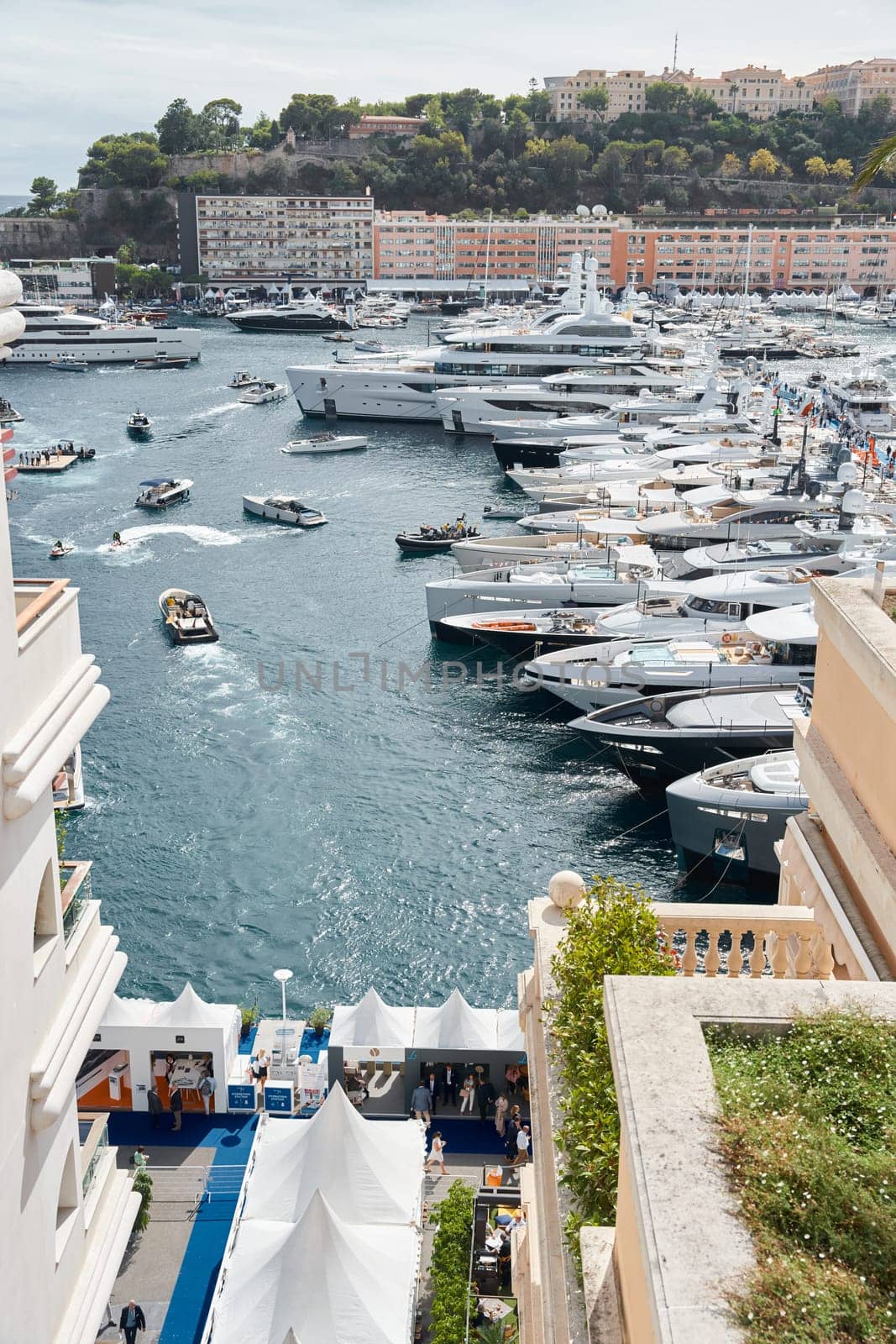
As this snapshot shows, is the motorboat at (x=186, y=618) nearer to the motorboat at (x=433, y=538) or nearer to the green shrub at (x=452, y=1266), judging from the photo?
the motorboat at (x=433, y=538)

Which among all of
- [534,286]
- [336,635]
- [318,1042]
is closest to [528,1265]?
[318,1042]

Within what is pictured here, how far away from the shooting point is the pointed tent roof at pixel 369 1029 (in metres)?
18.2

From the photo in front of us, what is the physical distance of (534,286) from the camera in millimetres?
124562

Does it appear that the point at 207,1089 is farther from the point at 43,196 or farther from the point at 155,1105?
the point at 43,196

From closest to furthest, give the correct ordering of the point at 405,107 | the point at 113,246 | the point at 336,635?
the point at 336,635, the point at 113,246, the point at 405,107

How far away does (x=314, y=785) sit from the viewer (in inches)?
1172

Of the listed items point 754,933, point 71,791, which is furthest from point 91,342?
point 754,933

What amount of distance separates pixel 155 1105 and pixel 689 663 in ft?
57.0

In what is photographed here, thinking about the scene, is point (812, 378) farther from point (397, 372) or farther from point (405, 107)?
point (405, 107)

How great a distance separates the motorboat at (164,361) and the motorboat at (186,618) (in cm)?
6275

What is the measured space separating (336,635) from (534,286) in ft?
303

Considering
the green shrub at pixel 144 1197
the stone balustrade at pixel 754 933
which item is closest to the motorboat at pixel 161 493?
the green shrub at pixel 144 1197

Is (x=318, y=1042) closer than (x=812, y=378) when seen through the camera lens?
Yes

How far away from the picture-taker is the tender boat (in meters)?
101
